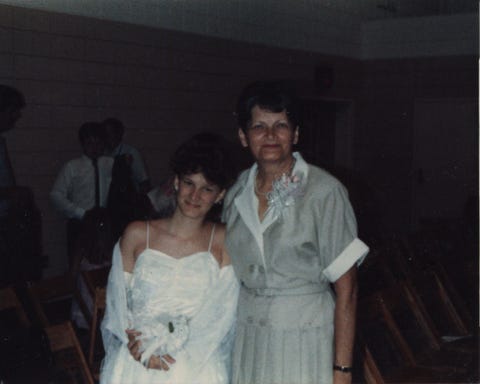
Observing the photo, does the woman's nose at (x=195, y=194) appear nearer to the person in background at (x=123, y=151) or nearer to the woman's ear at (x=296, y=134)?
the woman's ear at (x=296, y=134)

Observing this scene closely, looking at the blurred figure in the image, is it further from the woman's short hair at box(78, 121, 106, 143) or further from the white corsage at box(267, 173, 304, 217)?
the white corsage at box(267, 173, 304, 217)

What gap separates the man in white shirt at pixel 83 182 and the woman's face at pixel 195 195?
11.7 ft

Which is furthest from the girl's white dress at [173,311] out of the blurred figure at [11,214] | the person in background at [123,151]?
the person in background at [123,151]

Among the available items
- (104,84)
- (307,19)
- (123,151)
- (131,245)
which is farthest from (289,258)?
(307,19)

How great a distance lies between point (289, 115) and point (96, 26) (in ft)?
14.9

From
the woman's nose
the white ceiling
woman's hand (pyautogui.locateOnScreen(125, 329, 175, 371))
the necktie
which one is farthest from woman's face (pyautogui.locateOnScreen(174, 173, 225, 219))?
the white ceiling

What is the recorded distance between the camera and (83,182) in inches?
243

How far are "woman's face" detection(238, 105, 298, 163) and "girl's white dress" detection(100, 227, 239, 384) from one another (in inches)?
14.0

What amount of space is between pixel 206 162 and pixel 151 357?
23.5 inches

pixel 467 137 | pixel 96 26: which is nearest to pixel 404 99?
pixel 467 137

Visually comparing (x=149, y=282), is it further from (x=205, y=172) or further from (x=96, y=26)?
(x=96, y=26)

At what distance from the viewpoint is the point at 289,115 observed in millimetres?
2459

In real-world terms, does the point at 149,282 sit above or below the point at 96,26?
below

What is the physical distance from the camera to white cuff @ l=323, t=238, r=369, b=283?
7.77 feet
